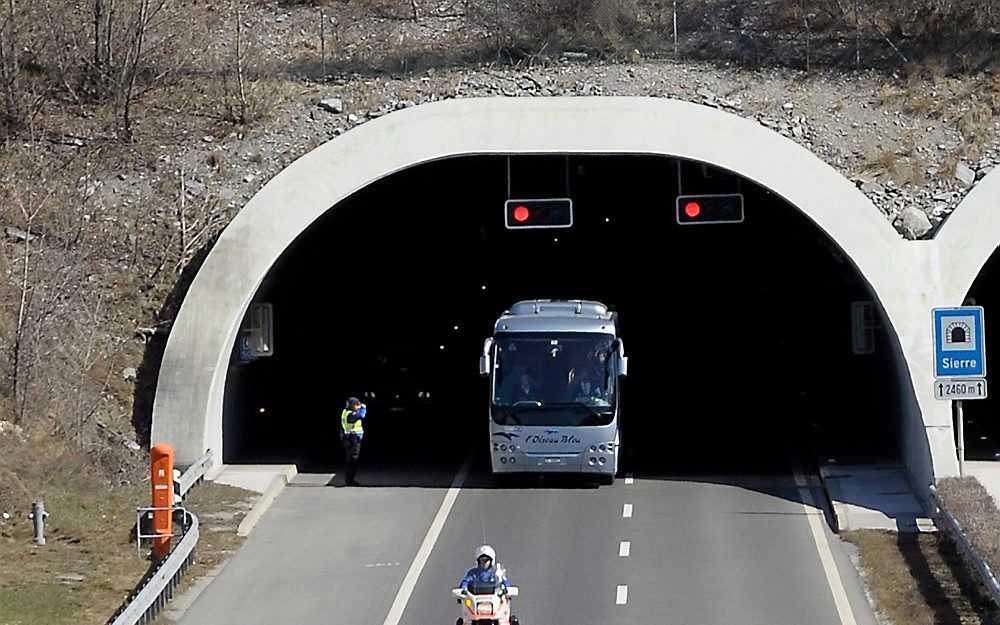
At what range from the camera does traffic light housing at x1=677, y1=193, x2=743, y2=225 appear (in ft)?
97.0

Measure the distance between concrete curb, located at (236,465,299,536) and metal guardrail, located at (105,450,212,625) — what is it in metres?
1.90

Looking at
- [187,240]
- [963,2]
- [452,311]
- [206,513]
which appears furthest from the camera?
[452,311]

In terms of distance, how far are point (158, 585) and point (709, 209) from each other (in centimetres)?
1511

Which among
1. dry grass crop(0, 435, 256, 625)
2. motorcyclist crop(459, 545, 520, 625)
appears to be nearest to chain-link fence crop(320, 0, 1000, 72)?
dry grass crop(0, 435, 256, 625)

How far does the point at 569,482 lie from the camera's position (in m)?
28.2

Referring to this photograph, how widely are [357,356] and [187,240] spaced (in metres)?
15.3

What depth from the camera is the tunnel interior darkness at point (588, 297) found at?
32625 mm

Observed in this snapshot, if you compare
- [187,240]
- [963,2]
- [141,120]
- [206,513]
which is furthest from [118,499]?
[963,2]

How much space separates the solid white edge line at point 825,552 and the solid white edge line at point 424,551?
5422 millimetres

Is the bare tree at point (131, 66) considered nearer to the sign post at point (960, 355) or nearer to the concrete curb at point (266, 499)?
the concrete curb at point (266, 499)

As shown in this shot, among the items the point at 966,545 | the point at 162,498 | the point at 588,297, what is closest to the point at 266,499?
the point at 162,498

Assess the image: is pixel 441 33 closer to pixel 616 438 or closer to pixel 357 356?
pixel 357 356

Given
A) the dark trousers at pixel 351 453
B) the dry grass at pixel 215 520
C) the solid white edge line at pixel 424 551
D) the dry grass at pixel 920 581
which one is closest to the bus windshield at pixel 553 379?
the solid white edge line at pixel 424 551

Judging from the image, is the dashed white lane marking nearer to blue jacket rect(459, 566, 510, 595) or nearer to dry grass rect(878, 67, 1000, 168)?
blue jacket rect(459, 566, 510, 595)
